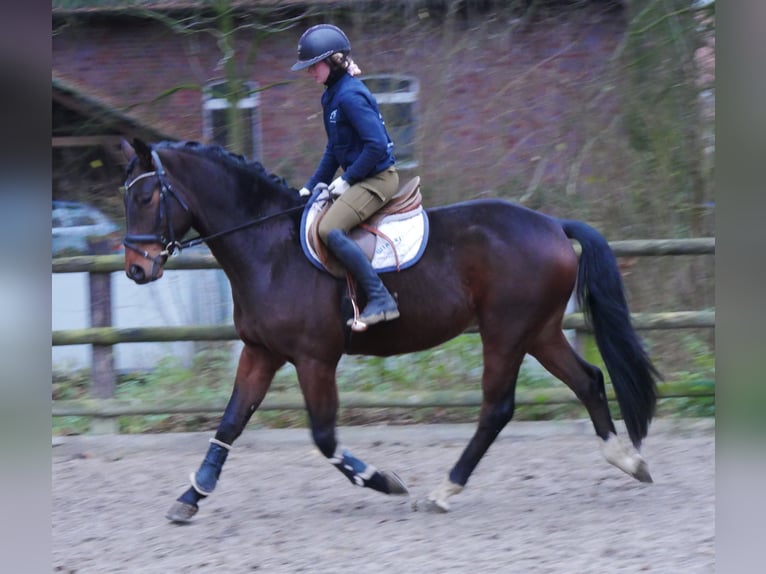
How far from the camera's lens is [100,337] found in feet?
25.1

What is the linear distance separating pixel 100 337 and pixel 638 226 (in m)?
5.12

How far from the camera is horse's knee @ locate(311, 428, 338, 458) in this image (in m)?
5.43

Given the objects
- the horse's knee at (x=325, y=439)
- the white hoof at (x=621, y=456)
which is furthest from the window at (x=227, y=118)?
the white hoof at (x=621, y=456)

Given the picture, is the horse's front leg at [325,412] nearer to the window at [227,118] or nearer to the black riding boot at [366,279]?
the black riding boot at [366,279]

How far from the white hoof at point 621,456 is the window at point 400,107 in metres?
4.55

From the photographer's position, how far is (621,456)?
19.2 ft

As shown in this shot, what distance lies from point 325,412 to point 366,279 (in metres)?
0.77

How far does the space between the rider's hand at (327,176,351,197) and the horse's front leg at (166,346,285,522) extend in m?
0.99

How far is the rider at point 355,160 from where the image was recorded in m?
5.36

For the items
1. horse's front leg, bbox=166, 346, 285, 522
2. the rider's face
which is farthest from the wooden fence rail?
the rider's face

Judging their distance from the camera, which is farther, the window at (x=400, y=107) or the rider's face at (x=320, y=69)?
the window at (x=400, y=107)

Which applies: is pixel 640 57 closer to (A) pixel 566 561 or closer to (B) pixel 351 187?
(B) pixel 351 187

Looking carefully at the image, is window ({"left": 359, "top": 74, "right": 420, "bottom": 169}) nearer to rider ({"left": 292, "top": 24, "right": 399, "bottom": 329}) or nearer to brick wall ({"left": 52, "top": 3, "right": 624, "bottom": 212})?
brick wall ({"left": 52, "top": 3, "right": 624, "bottom": 212})

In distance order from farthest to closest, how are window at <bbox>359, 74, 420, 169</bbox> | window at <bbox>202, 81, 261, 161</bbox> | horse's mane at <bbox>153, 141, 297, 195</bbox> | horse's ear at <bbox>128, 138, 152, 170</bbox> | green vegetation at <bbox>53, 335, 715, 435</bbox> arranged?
window at <bbox>359, 74, 420, 169</bbox>
window at <bbox>202, 81, 261, 161</bbox>
green vegetation at <bbox>53, 335, 715, 435</bbox>
horse's mane at <bbox>153, 141, 297, 195</bbox>
horse's ear at <bbox>128, 138, 152, 170</bbox>
